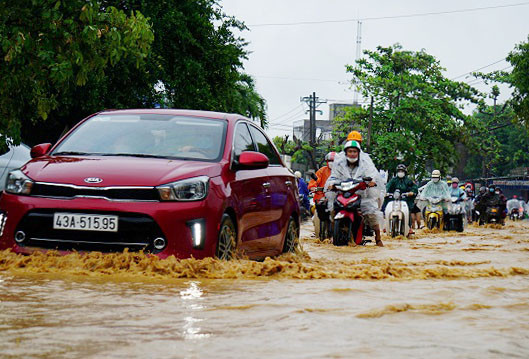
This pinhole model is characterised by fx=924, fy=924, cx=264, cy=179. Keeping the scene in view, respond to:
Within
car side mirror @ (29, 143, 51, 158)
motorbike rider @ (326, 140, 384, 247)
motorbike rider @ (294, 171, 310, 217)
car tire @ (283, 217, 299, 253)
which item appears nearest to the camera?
car side mirror @ (29, 143, 51, 158)

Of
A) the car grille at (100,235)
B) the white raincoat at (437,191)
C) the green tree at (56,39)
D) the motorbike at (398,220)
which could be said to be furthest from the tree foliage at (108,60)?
the white raincoat at (437,191)

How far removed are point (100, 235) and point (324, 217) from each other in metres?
8.76

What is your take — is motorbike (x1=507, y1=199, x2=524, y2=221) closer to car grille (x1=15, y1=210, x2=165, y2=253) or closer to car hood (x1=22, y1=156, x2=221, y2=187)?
car hood (x1=22, y1=156, x2=221, y2=187)

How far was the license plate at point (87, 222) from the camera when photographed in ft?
21.8

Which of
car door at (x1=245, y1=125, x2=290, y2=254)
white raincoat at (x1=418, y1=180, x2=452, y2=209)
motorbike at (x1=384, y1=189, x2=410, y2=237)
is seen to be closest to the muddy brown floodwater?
car door at (x1=245, y1=125, x2=290, y2=254)

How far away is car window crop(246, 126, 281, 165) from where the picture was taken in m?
8.90

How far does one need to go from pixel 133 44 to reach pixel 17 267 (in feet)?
21.6

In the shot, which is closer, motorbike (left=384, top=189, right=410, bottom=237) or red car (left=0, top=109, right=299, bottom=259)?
red car (left=0, top=109, right=299, bottom=259)

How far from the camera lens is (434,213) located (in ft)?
76.9

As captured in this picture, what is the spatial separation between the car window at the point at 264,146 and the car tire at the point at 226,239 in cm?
170

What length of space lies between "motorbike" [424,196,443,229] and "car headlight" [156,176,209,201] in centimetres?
1713

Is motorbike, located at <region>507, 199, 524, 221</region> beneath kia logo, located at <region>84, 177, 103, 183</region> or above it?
beneath

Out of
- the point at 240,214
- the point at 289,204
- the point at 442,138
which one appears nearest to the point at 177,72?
the point at 289,204

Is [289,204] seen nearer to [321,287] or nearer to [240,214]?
[240,214]
